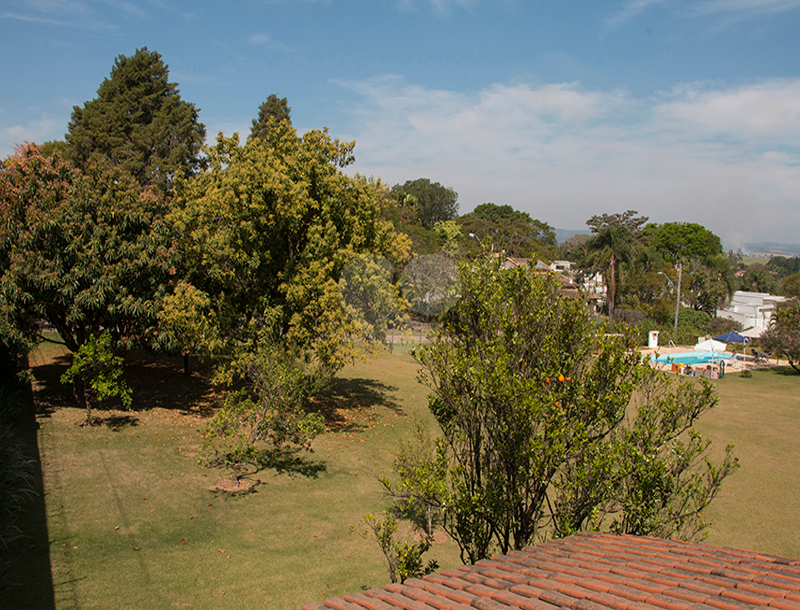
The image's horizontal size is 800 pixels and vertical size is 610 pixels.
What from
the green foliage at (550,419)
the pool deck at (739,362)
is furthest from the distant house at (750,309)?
the green foliage at (550,419)

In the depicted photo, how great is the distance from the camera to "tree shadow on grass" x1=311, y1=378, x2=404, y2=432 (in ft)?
61.5

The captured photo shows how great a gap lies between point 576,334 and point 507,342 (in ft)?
3.15

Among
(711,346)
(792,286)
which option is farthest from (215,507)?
(792,286)

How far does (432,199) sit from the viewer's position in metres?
110

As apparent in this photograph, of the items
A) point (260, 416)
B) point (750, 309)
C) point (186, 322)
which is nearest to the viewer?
point (260, 416)

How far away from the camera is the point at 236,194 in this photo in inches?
647

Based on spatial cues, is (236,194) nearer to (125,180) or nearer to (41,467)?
(125,180)

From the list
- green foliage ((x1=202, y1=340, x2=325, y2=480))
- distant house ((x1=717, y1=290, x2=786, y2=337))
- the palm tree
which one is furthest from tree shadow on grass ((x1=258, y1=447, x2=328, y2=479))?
distant house ((x1=717, y1=290, x2=786, y2=337))

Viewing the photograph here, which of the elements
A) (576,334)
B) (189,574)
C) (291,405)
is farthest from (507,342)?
(291,405)

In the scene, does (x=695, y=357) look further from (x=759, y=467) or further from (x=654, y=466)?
(x=654, y=466)

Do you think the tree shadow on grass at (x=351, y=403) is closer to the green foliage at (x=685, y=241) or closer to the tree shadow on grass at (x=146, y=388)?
the tree shadow on grass at (x=146, y=388)

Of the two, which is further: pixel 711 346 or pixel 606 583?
pixel 711 346

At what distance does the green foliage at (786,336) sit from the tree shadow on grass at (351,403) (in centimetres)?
2469

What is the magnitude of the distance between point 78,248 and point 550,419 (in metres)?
14.0
